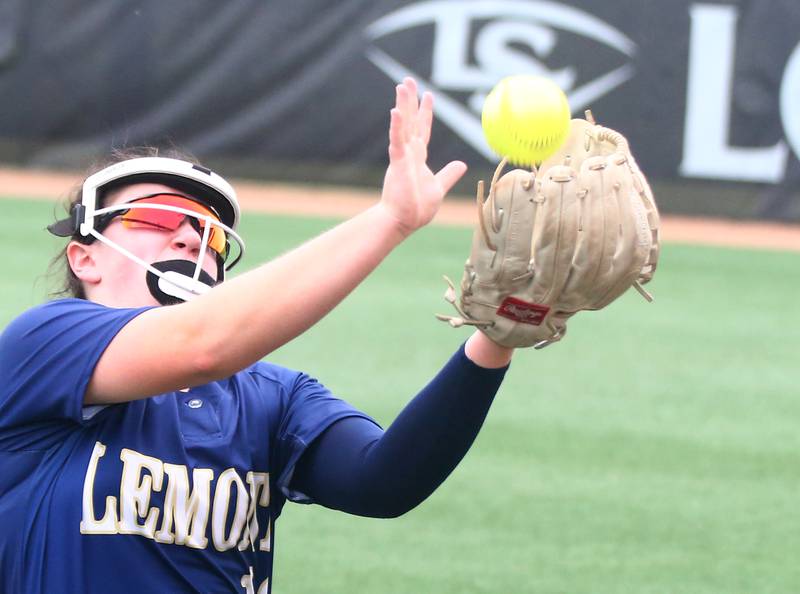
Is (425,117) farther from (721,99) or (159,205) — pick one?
(721,99)

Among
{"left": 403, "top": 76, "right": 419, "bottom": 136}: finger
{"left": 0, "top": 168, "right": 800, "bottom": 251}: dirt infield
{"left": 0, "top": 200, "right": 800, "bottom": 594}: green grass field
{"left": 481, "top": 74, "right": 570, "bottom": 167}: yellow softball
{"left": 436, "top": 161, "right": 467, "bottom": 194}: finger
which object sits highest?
{"left": 403, "top": 76, "right": 419, "bottom": 136}: finger

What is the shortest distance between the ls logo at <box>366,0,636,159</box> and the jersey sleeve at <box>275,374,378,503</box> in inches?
402

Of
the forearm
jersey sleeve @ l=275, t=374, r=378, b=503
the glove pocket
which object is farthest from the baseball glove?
jersey sleeve @ l=275, t=374, r=378, b=503

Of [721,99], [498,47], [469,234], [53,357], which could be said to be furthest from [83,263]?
[721,99]

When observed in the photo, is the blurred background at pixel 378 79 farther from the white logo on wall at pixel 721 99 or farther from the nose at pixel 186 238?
the nose at pixel 186 238

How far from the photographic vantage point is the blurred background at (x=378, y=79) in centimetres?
1273

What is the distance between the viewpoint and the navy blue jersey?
251cm

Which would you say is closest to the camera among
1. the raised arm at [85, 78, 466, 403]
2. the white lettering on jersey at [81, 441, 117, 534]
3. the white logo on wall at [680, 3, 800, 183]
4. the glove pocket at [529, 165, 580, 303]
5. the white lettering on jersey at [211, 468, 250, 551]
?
the raised arm at [85, 78, 466, 403]

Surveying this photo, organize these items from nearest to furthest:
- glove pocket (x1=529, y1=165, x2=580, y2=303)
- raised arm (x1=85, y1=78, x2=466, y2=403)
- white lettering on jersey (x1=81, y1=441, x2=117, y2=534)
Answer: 1. raised arm (x1=85, y1=78, x2=466, y2=403)
2. glove pocket (x1=529, y1=165, x2=580, y2=303)
3. white lettering on jersey (x1=81, y1=441, x2=117, y2=534)

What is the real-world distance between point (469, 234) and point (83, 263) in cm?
911

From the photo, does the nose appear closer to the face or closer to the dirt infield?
the face

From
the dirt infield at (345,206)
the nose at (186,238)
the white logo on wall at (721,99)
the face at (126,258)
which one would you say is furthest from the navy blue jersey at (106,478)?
the white logo on wall at (721,99)

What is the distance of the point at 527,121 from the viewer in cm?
254

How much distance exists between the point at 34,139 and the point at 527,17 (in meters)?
4.82
